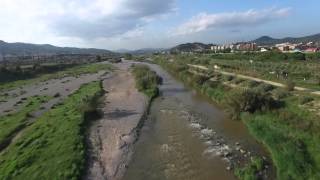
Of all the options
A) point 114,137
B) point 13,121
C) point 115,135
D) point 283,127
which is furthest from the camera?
point 13,121

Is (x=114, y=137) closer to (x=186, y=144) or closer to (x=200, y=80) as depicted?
(x=186, y=144)

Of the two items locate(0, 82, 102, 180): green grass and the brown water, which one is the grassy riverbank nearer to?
the brown water

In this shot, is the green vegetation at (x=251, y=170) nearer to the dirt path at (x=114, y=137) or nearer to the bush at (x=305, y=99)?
the dirt path at (x=114, y=137)

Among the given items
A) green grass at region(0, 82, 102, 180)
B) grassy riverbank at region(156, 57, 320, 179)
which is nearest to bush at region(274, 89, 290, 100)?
grassy riverbank at region(156, 57, 320, 179)

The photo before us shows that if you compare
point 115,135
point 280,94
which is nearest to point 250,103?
point 280,94

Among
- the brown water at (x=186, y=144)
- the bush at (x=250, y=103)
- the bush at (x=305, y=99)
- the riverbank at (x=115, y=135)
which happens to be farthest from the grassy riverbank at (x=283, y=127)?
the riverbank at (x=115, y=135)

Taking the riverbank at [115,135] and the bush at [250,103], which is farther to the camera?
the bush at [250,103]
